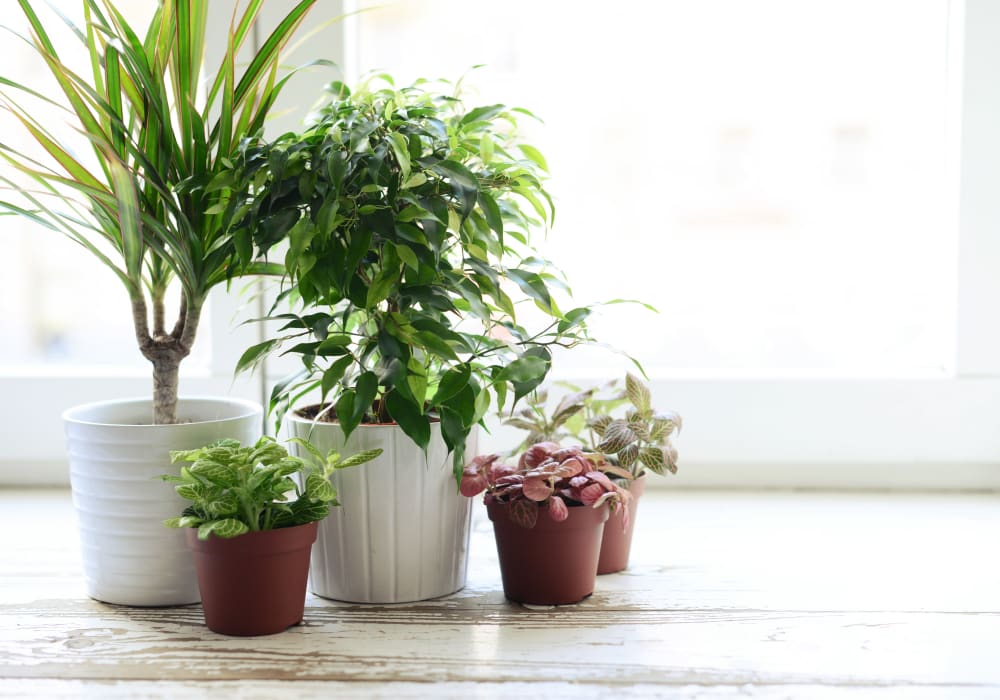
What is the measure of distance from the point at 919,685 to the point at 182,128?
116cm

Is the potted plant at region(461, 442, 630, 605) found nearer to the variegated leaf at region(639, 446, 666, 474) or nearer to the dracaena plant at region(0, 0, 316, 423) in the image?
the variegated leaf at region(639, 446, 666, 474)

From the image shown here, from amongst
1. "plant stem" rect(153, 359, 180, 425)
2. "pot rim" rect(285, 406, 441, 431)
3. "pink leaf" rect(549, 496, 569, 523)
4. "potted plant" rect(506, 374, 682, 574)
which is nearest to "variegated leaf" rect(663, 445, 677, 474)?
"potted plant" rect(506, 374, 682, 574)

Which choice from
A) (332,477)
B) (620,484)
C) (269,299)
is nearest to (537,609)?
(620,484)

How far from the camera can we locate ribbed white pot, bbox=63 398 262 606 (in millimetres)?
1341

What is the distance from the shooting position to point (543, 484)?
1330mm

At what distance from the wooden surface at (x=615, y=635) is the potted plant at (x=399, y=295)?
0.10m

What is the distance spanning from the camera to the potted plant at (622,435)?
1488mm

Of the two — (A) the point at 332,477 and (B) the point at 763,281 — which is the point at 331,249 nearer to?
(A) the point at 332,477

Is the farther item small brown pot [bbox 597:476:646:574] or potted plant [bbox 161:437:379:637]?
small brown pot [bbox 597:476:646:574]

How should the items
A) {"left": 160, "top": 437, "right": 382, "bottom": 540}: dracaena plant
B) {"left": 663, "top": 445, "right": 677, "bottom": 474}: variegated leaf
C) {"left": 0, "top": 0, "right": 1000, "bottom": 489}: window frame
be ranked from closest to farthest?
{"left": 160, "top": 437, "right": 382, "bottom": 540}: dracaena plant → {"left": 663, "top": 445, "right": 677, "bottom": 474}: variegated leaf → {"left": 0, "top": 0, "right": 1000, "bottom": 489}: window frame

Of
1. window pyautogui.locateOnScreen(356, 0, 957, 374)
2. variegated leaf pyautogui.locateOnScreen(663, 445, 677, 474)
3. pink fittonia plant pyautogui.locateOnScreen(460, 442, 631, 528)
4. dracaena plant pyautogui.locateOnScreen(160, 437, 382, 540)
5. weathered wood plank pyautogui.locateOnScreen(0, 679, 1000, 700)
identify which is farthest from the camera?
window pyautogui.locateOnScreen(356, 0, 957, 374)

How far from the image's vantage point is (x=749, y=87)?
85.1 inches

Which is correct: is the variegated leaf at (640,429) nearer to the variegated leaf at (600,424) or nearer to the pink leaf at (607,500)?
the variegated leaf at (600,424)

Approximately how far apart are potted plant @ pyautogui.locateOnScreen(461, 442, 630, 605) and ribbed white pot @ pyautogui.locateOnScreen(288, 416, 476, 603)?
0.19 feet
